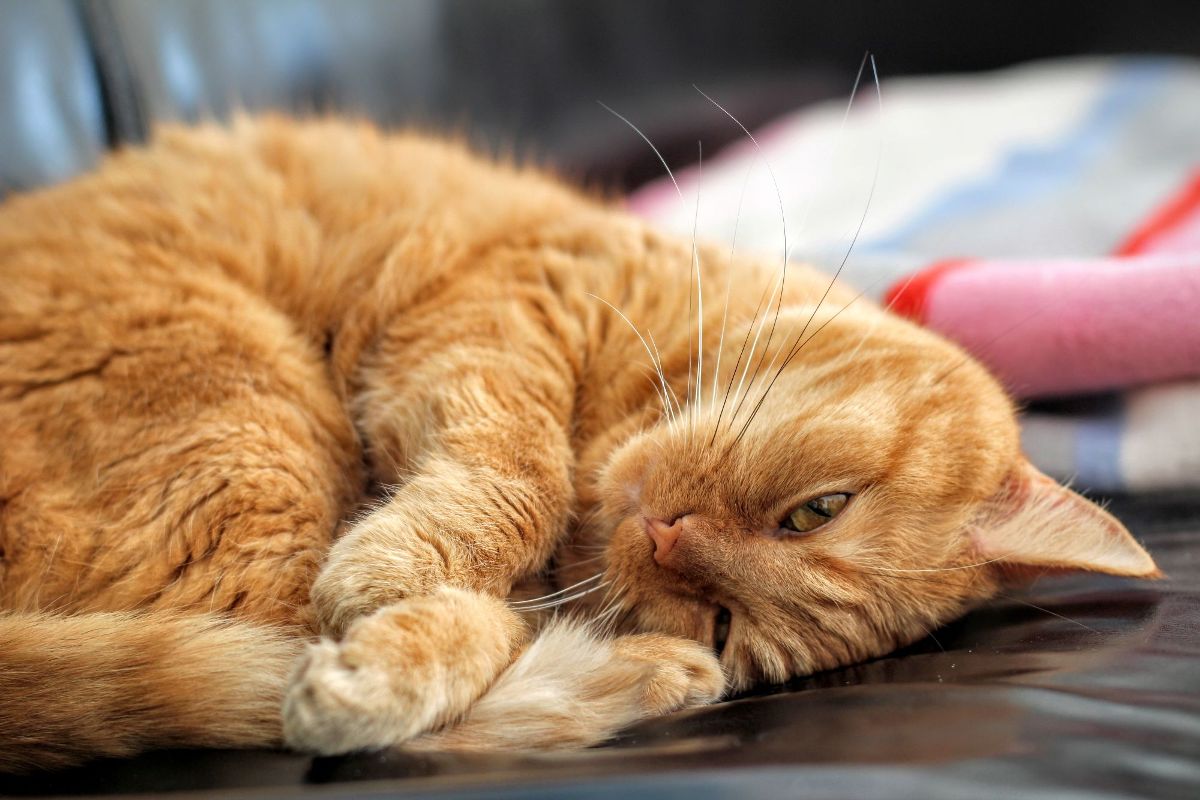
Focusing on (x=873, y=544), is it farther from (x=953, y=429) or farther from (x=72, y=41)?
(x=72, y=41)

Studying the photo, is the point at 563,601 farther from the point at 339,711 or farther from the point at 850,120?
the point at 850,120

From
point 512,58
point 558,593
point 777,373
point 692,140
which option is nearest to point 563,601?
point 558,593

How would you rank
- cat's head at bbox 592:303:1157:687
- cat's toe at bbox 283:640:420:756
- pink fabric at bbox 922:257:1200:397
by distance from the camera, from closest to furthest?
1. cat's toe at bbox 283:640:420:756
2. cat's head at bbox 592:303:1157:687
3. pink fabric at bbox 922:257:1200:397

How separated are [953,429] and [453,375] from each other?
806 mm

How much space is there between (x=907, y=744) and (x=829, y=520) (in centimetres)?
42

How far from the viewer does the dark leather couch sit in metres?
0.98

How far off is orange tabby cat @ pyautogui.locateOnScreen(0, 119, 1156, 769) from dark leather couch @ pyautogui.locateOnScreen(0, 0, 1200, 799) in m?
0.08

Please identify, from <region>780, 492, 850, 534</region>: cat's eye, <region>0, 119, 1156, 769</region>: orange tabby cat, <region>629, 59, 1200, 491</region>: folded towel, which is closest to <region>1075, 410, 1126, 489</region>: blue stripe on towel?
<region>629, 59, 1200, 491</region>: folded towel

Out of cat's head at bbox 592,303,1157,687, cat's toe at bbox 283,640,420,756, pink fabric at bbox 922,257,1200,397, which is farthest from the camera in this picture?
pink fabric at bbox 922,257,1200,397

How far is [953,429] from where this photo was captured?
146 centimetres

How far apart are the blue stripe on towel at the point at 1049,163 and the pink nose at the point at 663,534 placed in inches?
57.5

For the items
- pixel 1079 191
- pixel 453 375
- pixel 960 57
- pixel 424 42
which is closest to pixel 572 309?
pixel 453 375

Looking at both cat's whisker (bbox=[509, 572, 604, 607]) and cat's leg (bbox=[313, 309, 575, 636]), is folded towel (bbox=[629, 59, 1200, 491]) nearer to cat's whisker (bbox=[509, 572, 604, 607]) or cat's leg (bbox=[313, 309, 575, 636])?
cat's leg (bbox=[313, 309, 575, 636])

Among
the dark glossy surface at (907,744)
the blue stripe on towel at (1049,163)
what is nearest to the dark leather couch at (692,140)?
the dark glossy surface at (907,744)
